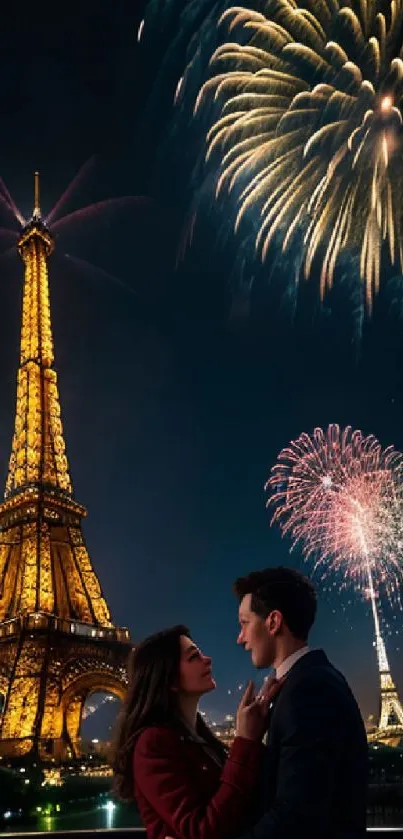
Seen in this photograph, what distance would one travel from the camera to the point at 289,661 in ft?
9.31

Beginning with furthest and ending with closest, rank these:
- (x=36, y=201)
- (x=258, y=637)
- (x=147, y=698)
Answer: (x=36, y=201), (x=147, y=698), (x=258, y=637)

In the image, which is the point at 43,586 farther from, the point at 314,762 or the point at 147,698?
the point at 314,762

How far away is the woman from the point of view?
8.40 ft

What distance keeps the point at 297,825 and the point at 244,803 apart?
334 millimetres

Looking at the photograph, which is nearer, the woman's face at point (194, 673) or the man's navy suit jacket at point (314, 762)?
the man's navy suit jacket at point (314, 762)

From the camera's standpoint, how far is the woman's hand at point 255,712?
105 inches

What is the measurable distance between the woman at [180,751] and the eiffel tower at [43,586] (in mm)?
28629

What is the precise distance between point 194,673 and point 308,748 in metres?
1.01

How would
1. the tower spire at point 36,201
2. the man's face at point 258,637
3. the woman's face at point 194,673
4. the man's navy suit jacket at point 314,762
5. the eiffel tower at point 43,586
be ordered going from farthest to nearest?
the tower spire at point 36,201 < the eiffel tower at point 43,586 < the woman's face at point 194,673 < the man's face at point 258,637 < the man's navy suit jacket at point 314,762

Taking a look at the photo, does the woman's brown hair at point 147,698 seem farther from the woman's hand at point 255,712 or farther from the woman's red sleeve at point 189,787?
the woman's hand at point 255,712

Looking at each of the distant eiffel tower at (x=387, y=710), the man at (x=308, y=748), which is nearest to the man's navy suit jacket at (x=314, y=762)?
the man at (x=308, y=748)

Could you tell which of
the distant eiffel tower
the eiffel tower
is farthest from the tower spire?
the distant eiffel tower

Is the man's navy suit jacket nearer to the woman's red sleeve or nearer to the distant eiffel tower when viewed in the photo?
the woman's red sleeve

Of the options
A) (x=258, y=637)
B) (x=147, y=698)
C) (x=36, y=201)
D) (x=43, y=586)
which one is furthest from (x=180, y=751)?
(x=36, y=201)
